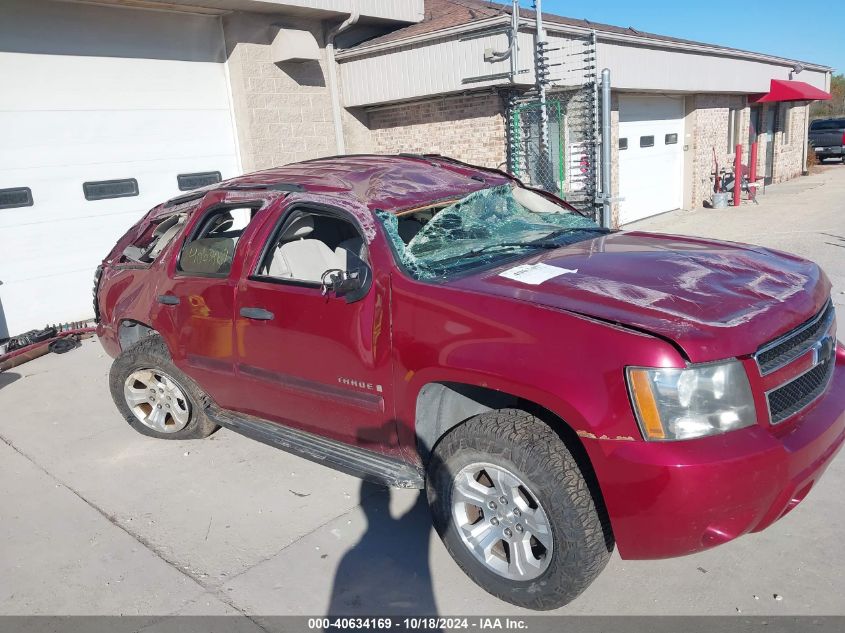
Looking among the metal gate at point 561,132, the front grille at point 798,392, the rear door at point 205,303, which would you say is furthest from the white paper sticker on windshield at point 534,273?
the metal gate at point 561,132

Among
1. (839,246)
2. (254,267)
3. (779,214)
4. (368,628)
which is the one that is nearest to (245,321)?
(254,267)

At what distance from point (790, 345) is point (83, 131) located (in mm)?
7795

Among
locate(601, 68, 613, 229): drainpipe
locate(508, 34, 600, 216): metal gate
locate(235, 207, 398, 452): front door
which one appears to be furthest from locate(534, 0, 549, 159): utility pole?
locate(235, 207, 398, 452): front door

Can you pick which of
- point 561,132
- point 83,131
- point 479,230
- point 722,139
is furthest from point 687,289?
point 722,139

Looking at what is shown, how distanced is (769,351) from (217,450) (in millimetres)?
3489

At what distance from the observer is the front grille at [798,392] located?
2.64 m

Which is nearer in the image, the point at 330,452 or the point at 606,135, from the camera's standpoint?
the point at 330,452

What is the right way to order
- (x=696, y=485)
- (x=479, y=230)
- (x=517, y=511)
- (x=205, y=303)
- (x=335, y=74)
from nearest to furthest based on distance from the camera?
1. (x=696, y=485)
2. (x=517, y=511)
3. (x=479, y=230)
4. (x=205, y=303)
5. (x=335, y=74)

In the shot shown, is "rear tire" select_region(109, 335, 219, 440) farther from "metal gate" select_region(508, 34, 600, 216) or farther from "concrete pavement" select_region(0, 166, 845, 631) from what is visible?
"metal gate" select_region(508, 34, 600, 216)

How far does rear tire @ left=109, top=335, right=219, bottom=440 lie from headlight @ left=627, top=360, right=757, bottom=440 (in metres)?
2.91

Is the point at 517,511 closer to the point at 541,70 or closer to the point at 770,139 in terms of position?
the point at 541,70

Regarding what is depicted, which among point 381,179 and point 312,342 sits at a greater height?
point 381,179

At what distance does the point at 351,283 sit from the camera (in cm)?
327

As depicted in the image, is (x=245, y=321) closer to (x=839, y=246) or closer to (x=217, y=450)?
(x=217, y=450)
